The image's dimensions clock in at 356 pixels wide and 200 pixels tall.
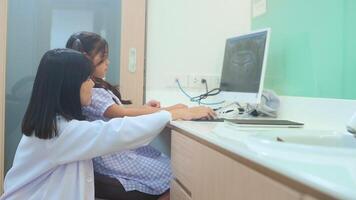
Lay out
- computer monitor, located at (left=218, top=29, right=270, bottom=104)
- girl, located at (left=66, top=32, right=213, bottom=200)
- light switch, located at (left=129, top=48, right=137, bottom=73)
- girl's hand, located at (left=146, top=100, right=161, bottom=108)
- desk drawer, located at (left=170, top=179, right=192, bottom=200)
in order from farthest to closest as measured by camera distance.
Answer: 1. light switch, located at (left=129, top=48, right=137, bottom=73)
2. girl's hand, located at (left=146, top=100, right=161, bottom=108)
3. computer monitor, located at (left=218, top=29, right=270, bottom=104)
4. girl, located at (left=66, top=32, right=213, bottom=200)
5. desk drawer, located at (left=170, top=179, right=192, bottom=200)

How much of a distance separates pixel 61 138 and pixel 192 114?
574 millimetres

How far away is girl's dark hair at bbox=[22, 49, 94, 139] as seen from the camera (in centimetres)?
131

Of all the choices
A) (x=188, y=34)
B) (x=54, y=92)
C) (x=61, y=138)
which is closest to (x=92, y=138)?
(x=61, y=138)

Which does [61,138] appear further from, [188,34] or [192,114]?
[188,34]

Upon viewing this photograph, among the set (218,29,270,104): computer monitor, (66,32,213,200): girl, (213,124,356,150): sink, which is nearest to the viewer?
(213,124,356,150): sink

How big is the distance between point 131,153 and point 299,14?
1.02 meters

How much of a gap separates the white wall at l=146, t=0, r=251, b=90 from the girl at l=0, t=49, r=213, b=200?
964 mm

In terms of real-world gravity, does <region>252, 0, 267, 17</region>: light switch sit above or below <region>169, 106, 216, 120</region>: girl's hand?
above

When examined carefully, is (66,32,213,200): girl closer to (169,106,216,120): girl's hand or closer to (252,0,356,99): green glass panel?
(169,106,216,120): girl's hand

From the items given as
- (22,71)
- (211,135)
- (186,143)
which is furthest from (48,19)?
(211,135)

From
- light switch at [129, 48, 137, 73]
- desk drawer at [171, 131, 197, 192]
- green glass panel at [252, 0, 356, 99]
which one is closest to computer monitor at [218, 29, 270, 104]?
green glass panel at [252, 0, 356, 99]

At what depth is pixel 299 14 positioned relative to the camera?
5.94 ft

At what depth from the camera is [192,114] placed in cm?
165

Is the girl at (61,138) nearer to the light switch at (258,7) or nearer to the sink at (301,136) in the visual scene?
the sink at (301,136)
